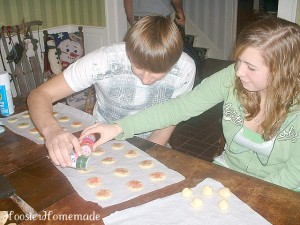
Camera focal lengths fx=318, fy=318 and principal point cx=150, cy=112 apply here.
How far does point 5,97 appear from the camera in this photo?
5.23 ft

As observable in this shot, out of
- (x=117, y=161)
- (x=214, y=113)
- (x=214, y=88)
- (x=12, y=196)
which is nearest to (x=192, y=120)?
(x=214, y=113)

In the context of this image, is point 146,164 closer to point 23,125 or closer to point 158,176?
point 158,176

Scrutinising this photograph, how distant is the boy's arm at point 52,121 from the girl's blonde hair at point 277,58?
701mm

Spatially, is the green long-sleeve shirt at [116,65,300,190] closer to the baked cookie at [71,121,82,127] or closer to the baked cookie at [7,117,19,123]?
the baked cookie at [71,121,82,127]

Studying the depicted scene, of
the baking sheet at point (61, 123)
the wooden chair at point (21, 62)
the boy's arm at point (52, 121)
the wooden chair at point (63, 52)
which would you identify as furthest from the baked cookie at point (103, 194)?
the wooden chair at point (63, 52)

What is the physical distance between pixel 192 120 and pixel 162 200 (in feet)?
9.65

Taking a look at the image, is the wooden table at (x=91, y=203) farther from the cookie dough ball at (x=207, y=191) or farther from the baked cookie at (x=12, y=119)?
the baked cookie at (x=12, y=119)

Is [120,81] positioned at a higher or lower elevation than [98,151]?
higher

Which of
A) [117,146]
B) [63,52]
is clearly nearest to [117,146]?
[117,146]

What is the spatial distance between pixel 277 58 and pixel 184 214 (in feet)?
2.06

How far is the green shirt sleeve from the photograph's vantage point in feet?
4.41

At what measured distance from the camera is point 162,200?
38.7 inches

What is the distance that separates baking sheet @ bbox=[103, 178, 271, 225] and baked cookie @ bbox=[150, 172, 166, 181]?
0.34 feet

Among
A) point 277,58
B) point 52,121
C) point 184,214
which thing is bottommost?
point 184,214
